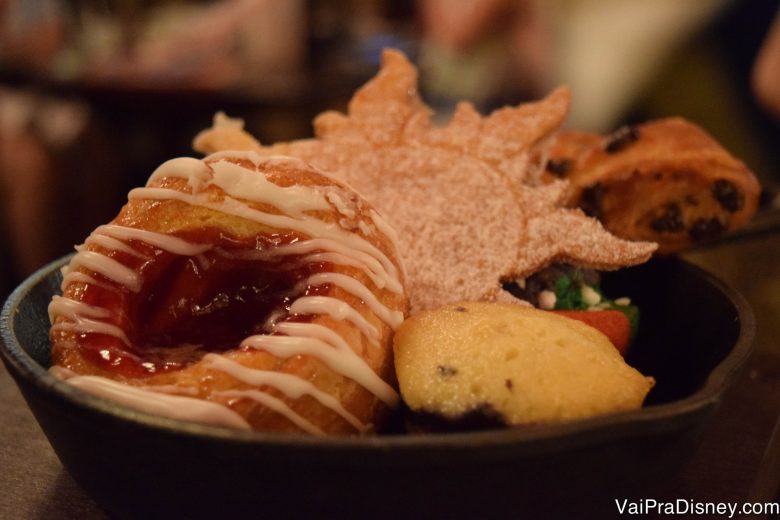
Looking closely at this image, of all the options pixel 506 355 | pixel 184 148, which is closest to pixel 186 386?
pixel 506 355

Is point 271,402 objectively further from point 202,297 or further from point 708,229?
point 708,229

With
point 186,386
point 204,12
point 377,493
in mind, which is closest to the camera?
point 377,493

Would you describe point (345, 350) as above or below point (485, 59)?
above

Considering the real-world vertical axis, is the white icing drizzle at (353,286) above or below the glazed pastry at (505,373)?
above

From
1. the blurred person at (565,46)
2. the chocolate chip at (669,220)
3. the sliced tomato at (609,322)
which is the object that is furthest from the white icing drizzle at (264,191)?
the blurred person at (565,46)

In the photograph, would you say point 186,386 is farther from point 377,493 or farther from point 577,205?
point 577,205

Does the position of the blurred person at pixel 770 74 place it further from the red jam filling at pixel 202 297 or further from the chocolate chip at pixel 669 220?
the red jam filling at pixel 202 297

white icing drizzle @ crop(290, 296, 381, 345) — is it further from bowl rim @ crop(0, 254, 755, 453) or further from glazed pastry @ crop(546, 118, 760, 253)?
glazed pastry @ crop(546, 118, 760, 253)
